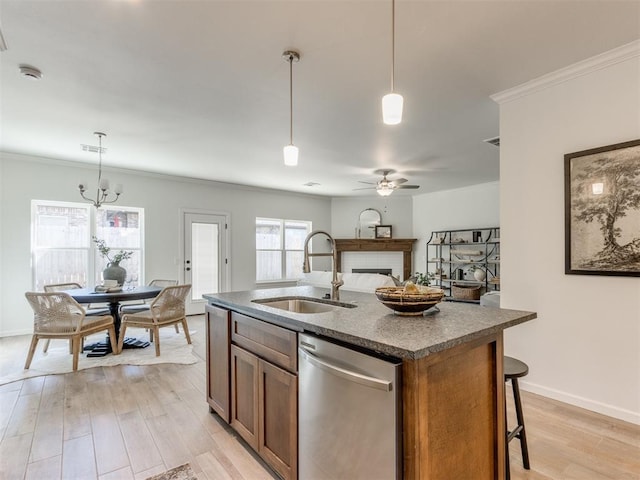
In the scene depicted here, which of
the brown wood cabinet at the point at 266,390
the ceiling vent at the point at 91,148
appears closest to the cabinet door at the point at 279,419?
the brown wood cabinet at the point at 266,390

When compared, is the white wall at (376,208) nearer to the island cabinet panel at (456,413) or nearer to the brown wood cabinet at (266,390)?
the brown wood cabinet at (266,390)

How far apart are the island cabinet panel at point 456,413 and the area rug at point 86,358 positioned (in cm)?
307

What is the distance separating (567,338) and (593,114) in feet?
5.52

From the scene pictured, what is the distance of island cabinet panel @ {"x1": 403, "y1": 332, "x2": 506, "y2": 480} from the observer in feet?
3.72

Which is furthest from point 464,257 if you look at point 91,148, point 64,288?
point 64,288

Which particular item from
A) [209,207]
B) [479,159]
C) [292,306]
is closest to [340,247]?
[209,207]

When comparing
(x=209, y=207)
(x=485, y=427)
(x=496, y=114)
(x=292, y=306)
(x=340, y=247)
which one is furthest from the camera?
(x=340, y=247)

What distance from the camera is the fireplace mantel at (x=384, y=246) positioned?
7.87m

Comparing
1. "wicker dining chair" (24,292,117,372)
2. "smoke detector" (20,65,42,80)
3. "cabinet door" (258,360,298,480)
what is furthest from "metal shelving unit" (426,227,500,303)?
"smoke detector" (20,65,42,80)

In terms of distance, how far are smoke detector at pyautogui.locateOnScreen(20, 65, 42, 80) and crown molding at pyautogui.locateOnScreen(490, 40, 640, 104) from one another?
366 centimetres

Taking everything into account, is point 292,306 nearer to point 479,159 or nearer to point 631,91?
point 631,91

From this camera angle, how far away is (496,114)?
330 cm

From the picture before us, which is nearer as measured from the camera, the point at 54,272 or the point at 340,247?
the point at 54,272

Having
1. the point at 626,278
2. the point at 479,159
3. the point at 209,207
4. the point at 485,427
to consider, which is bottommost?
the point at 485,427
